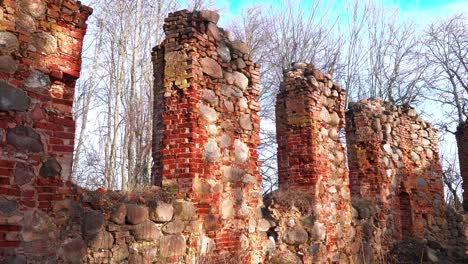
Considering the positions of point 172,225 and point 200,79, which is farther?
point 200,79

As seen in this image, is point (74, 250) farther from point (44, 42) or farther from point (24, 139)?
point (44, 42)

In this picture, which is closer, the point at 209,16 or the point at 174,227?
the point at 174,227

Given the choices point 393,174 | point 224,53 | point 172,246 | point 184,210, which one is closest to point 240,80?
point 224,53

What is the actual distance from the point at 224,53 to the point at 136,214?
2.53 meters

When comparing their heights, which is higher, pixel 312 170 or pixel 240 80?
pixel 240 80

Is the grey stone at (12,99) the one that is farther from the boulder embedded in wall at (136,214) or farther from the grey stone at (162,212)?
the grey stone at (162,212)

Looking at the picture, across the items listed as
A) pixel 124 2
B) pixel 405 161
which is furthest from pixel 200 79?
pixel 124 2

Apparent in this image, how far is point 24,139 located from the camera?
357 centimetres

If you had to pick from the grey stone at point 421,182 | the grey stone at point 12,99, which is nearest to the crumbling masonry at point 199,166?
Result: the grey stone at point 12,99

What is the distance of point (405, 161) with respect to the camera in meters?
10.3

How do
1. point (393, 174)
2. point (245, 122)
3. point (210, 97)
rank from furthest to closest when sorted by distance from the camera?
point (393, 174), point (245, 122), point (210, 97)

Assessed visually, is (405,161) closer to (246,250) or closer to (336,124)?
(336,124)

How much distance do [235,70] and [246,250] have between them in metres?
2.45

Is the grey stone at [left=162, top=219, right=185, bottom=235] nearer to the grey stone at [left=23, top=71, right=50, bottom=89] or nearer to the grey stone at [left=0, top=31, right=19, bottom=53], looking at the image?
the grey stone at [left=23, top=71, right=50, bottom=89]
